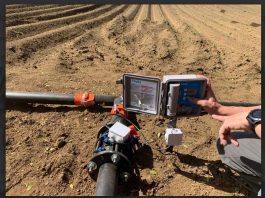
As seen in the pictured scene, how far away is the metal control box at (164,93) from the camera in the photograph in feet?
7.63

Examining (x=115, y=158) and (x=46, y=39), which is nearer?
(x=115, y=158)

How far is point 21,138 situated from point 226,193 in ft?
6.73

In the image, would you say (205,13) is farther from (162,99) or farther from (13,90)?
(162,99)

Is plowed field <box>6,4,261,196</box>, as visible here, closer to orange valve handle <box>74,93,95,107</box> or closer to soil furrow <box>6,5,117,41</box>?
soil furrow <box>6,5,117,41</box>

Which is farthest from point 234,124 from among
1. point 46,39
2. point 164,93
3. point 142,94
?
point 46,39

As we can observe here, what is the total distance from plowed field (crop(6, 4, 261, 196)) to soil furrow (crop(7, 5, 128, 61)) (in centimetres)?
2

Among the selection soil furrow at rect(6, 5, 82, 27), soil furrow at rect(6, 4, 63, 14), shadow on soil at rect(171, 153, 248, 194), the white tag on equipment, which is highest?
soil furrow at rect(6, 4, 63, 14)

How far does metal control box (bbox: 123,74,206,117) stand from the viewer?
2326 mm

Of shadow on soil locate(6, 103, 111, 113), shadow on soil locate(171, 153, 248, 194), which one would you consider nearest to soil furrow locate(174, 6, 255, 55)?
shadow on soil locate(6, 103, 111, 113)

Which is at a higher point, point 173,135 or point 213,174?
point 173,135

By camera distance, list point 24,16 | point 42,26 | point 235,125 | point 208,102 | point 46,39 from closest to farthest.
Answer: point 235,125 < point 208,102 < point 46,39 < point 42,26 < point 24,16

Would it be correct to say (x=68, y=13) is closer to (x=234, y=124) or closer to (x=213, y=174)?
(x=213, y=174)

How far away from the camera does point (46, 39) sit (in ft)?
19.1

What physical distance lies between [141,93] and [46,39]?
12.6ft
